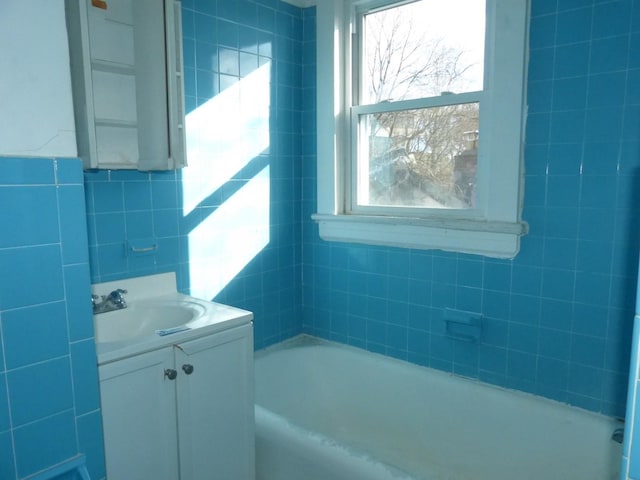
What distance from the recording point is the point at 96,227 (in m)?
1.88

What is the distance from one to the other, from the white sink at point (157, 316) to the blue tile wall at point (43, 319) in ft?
0.61

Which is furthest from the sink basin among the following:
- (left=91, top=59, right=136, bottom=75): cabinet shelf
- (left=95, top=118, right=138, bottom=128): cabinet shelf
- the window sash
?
the window sash

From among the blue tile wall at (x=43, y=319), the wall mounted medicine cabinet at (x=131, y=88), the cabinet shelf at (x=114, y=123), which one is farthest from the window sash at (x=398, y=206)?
the blue tile wall at (x=43, y=319)

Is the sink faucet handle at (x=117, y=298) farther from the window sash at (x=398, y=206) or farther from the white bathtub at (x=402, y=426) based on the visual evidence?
the window sash at (x=398, y=206)

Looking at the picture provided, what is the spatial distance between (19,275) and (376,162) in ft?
5.82

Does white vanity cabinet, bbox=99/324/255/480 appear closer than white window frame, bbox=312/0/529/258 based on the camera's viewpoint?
Yes

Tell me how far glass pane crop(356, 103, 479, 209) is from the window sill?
0.13m

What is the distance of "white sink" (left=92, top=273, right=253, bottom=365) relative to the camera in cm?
153

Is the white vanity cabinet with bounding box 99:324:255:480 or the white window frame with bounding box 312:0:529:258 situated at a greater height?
the white window frame with bounding box 312:0:529:258

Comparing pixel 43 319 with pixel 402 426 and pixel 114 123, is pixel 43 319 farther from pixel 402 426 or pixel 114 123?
pixel 402 426

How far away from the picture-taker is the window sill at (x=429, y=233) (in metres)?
2.03

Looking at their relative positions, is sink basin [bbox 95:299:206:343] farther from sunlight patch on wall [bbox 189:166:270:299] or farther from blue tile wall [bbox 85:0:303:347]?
sunlight patch on wall [bbox 189:166:270:299]

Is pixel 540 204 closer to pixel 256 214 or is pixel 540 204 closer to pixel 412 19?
pixel 412 19

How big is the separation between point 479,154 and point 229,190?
1.17 m
